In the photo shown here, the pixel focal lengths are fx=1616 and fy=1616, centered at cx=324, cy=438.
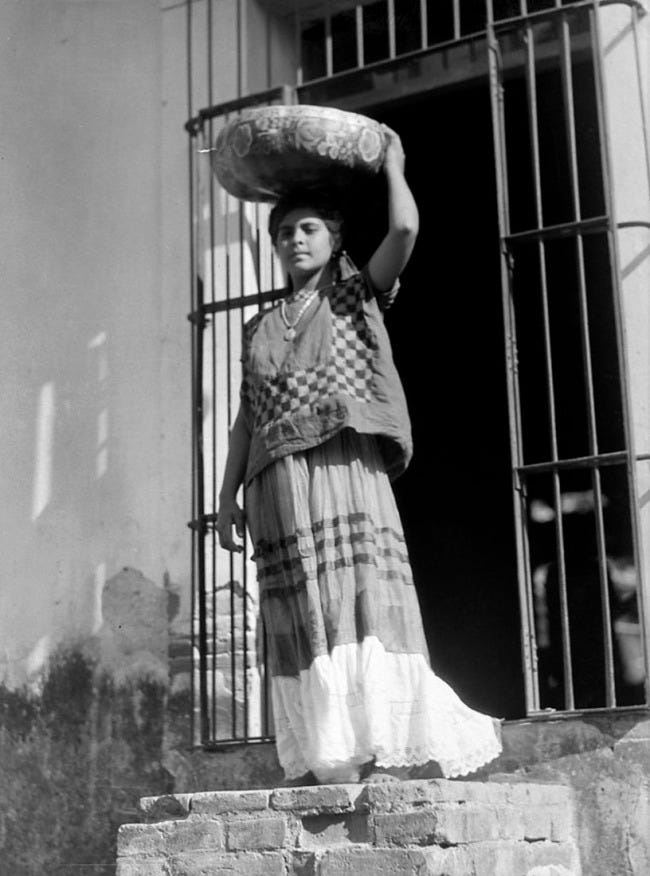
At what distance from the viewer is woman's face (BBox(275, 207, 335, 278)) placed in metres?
5.27

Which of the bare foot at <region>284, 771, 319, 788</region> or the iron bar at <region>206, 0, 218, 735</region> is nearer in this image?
the bare foot at <region>284, 771, 319, 788</region>

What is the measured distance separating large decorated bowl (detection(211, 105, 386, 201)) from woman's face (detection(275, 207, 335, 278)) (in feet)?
0.48

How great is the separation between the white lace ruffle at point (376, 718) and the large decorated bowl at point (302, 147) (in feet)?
5.12

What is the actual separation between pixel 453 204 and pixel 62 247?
2.42 metres

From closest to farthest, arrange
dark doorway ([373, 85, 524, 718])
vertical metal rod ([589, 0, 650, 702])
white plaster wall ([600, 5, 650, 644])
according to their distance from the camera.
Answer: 1. vertical metal rod ([589, 0, 650, 702])
2. white plaster wall ([600, 5, 650, 644])
3. dark doorway ([373, 85, 524, 718])

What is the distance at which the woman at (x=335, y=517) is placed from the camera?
4.80m

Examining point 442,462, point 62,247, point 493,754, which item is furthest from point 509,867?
point 442,462

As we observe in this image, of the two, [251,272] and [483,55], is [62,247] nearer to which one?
[251,272]

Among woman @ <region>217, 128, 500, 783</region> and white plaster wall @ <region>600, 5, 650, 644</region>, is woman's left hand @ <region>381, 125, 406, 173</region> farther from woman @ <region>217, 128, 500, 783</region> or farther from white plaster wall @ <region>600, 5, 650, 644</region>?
white plaster wall @ <region>600, 5, 650, 644</region>

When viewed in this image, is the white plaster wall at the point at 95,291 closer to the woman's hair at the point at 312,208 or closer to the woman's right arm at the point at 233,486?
the woman's right arm at the point at 233,486

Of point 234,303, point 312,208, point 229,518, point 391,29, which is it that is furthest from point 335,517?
point 391,29

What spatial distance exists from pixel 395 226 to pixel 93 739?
266cm

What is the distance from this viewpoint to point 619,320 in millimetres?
5707

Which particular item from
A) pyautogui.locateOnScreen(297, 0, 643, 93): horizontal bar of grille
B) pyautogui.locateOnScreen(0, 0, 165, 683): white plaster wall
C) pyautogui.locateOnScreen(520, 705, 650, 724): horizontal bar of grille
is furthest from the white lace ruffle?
pyautogui.locateOnScreen(297, 0, 643, 93): horizontal bar of grille
